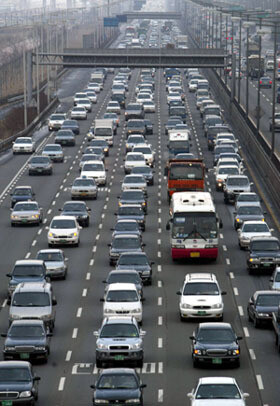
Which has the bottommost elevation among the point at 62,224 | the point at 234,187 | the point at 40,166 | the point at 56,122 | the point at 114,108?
the point at 114,108

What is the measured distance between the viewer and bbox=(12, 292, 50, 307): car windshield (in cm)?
4275

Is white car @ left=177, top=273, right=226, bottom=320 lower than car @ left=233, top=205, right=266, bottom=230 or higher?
higher

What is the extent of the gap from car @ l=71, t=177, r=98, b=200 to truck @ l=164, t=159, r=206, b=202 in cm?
554

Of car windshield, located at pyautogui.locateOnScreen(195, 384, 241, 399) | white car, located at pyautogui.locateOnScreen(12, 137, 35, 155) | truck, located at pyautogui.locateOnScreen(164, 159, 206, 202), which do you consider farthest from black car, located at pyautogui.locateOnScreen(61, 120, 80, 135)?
A: car windshield, located at pyautogui.locateOnScreen(195, 384, 241, 399)

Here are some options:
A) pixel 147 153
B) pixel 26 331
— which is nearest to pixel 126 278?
pixel 26 331

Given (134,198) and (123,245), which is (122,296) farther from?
(134,198)

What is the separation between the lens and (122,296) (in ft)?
144

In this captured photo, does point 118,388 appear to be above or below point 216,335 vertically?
above

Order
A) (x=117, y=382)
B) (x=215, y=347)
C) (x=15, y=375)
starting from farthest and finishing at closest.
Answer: (x=215, y=347) → (x=15, y=375) → (x=117, y=382)

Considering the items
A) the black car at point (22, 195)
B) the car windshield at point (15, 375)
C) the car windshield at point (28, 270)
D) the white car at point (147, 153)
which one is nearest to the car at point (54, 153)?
the white car at point (147, 153)

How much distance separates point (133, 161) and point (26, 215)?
19751 millimetres

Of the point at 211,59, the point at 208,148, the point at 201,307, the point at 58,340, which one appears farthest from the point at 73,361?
the point at 211,59

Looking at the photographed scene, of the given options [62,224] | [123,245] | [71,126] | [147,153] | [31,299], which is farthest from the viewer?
[71,126]

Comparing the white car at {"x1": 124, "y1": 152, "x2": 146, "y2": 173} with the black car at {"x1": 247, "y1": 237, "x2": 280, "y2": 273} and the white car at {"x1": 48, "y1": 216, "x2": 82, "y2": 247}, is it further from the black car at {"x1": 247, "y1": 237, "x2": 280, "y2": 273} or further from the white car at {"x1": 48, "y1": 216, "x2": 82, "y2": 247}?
the black car at {"x1": 247, "y1": 237, "x2": 280, "y2": 273}
